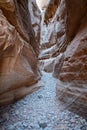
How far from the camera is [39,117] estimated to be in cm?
357

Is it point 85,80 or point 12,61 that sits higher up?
point 12,61

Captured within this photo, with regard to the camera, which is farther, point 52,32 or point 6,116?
point 52,32

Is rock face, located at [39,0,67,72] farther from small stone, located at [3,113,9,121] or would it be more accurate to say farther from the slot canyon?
small stone, located at [3,113,9,121]

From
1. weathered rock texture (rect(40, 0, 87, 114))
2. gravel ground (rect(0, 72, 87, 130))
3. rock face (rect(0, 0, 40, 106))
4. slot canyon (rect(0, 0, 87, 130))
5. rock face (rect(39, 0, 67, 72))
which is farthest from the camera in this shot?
rock face (rect(39, 0, 67, 72))

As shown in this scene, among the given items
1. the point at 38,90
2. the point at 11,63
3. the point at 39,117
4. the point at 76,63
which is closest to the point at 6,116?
the point at 39,117

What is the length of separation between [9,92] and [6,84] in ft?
1.21

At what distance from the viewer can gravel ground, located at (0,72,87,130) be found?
3111 mm

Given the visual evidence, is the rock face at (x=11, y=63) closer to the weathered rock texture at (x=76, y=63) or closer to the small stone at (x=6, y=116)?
the small stone at (x=6, y=116)

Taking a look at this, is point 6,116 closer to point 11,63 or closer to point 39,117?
point 39,117

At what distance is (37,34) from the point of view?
1312 centimetres

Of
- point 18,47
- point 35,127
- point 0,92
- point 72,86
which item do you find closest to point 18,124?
point 35,127

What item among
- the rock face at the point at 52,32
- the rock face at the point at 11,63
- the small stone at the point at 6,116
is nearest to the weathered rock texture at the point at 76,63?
the rock face at the point at 11,63

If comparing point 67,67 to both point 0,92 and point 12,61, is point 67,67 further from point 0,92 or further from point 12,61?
point 0,92

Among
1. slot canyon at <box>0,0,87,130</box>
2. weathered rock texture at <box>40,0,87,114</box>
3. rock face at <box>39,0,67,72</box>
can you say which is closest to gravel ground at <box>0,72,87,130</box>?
slot canyon at <box>0,0,87,130</box>
